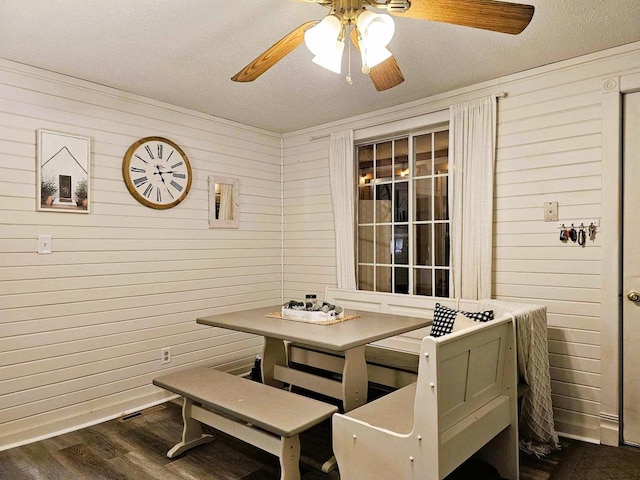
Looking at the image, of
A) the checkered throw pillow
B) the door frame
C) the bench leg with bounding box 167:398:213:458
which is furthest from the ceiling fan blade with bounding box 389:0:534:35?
the bench leg with bounding box 167:398:213:458

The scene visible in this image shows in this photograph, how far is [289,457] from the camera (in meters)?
2.17

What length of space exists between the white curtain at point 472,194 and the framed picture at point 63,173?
2.75 meters

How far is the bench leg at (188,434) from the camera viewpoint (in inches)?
102

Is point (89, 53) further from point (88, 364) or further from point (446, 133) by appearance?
point (446, 133)

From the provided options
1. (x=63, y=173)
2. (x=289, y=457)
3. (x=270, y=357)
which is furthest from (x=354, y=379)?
(x=63, y=173)

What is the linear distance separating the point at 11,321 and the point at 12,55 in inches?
66.9

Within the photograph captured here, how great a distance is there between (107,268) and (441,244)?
2.64 metres

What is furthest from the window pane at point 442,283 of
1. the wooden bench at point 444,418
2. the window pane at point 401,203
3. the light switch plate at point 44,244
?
the light switch plate at point 44,244

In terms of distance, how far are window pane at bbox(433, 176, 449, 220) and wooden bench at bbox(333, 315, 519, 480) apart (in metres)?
1.44

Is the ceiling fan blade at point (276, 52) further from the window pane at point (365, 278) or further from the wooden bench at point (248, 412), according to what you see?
the window pane at point (365, 278)

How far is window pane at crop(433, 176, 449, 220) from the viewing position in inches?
139

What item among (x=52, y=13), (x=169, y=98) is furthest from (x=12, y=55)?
(x=169, y=98)

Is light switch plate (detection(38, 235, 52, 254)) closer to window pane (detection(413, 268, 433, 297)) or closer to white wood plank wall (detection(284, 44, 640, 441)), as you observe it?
white wood plank wall (detection(284, 44, 640, 441))

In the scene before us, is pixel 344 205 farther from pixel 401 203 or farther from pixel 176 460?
pixel 176 460
